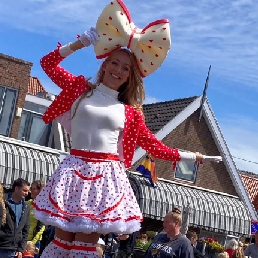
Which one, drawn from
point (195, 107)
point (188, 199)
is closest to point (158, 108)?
point (195, 107)

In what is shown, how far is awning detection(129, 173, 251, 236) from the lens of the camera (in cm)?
2119

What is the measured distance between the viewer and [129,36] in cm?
434

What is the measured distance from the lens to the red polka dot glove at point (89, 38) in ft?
14.1

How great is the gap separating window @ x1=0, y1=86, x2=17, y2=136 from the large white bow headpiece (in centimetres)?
1661

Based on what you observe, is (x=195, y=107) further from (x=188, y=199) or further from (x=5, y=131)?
(x=5, y=131)

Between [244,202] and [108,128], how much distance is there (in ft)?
70.2

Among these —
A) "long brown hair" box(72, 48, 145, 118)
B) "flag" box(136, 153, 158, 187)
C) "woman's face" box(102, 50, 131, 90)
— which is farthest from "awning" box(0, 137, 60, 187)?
"woman's face" box(102, 50, 131, 90)

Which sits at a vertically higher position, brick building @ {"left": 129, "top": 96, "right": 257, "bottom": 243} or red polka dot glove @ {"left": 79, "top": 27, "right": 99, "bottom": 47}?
brick building @ {"left": 129, "top": 96, "right": 257, "bottom": 243}

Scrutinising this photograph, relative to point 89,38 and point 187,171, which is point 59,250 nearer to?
point 89,38

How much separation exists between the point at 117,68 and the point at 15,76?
17.0m

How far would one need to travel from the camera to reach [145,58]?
4418 mm

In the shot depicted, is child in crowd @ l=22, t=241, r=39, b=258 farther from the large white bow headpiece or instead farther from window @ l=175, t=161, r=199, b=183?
window @ l=175, t=161, r=199, b=183

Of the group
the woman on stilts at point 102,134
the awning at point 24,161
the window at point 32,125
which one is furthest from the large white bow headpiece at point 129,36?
the window at point 32,125

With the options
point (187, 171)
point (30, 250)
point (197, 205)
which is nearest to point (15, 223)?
point (30, 250)
